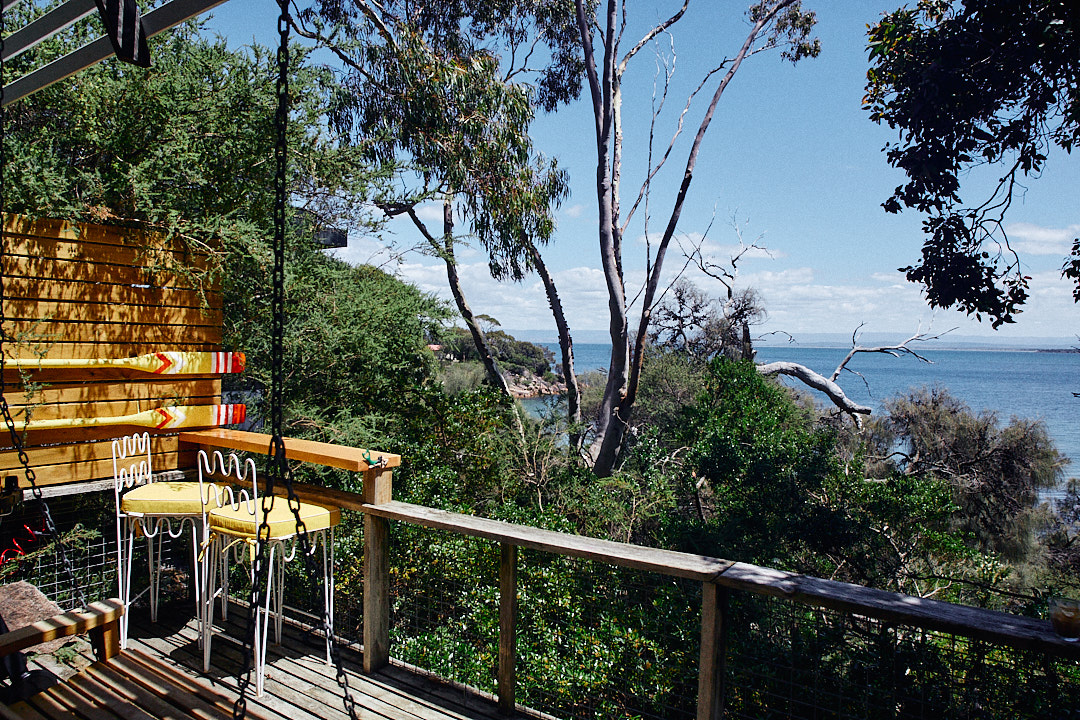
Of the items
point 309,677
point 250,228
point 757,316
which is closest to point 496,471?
point 250,228

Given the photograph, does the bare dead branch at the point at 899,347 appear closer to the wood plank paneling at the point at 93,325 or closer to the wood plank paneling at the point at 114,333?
the wood plank paneling at the point at 114,333

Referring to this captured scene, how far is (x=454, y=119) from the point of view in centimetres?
802

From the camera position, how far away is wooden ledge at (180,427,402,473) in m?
2.47

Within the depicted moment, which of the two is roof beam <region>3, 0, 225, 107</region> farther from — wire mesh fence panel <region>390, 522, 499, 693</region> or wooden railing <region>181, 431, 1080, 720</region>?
wire mesh fence panel <region>390, 522, 499, 693</region>

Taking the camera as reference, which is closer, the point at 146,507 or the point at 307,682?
the point at 307,682

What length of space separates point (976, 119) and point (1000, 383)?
44506 millimetres

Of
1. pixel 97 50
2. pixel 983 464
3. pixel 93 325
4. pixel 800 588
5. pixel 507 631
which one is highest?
pixel 97 50

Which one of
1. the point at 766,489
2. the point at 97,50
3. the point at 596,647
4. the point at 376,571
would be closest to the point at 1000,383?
the point at 766,489

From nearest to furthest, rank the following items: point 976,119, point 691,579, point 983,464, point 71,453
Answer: point 691,579
point 71,453
point 976,119
point 983,464

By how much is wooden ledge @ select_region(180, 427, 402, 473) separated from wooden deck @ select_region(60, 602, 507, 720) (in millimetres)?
767

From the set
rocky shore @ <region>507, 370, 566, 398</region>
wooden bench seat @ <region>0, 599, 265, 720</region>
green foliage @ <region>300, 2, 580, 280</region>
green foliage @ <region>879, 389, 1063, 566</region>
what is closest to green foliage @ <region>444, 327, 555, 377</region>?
rocky shore @ <region>507, 370, 566, 398</region>

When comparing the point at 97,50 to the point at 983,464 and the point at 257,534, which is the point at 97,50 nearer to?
the point at 257,534

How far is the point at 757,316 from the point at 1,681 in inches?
496

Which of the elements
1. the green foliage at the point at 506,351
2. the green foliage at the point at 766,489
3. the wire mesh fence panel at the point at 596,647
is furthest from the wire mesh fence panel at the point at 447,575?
the green foliage at the point at 766,489
